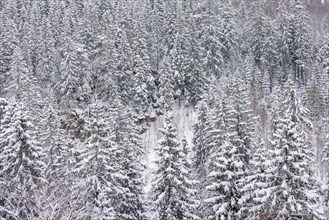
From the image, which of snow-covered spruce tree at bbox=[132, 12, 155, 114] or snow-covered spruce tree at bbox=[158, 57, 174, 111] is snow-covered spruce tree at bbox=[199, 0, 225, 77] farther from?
snow-covered spruce tree at bbox=[132, 12, 155, 114]

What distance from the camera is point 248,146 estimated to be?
107 feet

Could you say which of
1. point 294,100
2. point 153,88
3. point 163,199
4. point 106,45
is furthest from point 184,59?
point 163,199

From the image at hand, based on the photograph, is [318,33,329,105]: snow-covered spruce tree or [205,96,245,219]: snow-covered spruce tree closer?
[205,96,245,219]: snow-covered spruce tree

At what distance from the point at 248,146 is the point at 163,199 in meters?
12.5

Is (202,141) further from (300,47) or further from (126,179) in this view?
(300,47)

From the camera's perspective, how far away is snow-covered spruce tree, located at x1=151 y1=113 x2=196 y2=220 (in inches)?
890

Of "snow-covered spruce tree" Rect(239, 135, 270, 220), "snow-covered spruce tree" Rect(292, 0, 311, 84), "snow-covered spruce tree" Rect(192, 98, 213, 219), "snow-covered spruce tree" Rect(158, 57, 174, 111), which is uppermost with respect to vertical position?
"snow-covered spruce tree" Rect(292, 0, 311, 84)

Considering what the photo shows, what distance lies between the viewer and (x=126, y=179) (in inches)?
1072

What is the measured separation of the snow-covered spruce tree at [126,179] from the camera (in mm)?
26234

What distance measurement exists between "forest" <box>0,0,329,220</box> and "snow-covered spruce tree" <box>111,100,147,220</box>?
11 cm

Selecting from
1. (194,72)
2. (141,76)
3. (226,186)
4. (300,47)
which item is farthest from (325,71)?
(226,186)

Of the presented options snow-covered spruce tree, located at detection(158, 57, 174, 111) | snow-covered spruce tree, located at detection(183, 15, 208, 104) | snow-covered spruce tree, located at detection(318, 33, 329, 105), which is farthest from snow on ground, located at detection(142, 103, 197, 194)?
snow-covered spruce tree, located at detection(318, 33, 329, 105)

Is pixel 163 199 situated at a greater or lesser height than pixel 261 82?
lesser

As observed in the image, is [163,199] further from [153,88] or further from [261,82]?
[261,82]
